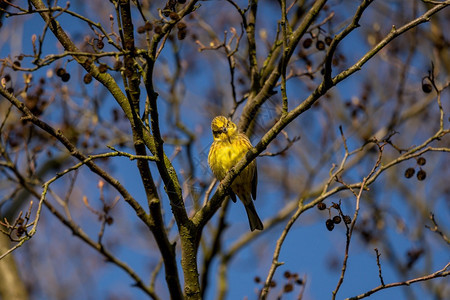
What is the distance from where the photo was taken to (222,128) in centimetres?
550

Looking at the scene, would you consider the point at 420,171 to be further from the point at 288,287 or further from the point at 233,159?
the point at 233,159

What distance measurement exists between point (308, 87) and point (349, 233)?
3678mm

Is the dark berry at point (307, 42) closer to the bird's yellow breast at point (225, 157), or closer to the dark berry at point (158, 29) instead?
the bird's yellow breast at point (225, 157)

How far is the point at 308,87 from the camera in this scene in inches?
260

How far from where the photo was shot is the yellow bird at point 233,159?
5305mm

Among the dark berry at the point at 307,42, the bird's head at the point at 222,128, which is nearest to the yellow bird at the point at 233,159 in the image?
→ the bird's head at the point at 222,128

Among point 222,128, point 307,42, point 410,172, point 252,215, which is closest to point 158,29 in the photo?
point 307,42

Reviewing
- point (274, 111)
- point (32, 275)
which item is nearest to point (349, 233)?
point (274, 111)

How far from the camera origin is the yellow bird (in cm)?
530

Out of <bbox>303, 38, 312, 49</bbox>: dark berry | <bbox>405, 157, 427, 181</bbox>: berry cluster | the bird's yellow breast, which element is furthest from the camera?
the bird's yellow breast

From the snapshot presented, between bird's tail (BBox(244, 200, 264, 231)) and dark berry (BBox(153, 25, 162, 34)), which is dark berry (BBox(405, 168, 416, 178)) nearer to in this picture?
bird's tail (BBox(244, 200, 264, 231))

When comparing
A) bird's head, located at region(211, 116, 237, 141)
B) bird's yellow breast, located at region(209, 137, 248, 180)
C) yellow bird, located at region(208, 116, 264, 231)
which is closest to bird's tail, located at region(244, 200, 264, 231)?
yellow bird, located at region(208, 116, 264, 231)

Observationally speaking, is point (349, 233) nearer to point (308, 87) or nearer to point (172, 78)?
point (308, 87)

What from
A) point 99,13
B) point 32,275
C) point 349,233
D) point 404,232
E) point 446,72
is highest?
point 99,13
